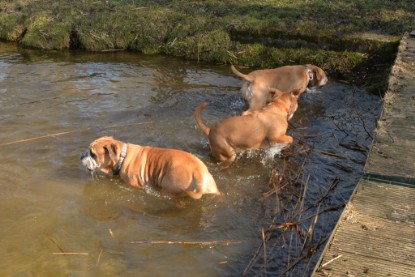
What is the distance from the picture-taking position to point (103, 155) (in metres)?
6.04

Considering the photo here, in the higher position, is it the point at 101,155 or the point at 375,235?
Answer: the point at 375,235

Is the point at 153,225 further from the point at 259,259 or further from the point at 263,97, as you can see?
the point at 263,97

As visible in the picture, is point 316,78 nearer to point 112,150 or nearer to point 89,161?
point 112,150

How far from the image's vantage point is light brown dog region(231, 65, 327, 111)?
8.45 meters

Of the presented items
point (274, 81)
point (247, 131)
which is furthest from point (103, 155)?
point (274, 81)

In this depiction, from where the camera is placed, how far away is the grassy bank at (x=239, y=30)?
1117cm

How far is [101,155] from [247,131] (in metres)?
2.15

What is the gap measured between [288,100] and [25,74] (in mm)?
6774

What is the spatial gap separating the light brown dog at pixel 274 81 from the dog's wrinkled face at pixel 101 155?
10.2 feet

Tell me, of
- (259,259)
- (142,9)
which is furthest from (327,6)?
(259,259)

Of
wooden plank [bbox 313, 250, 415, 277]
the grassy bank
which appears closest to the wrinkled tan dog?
wooden plank [bbox 313, 250, 415, 277]

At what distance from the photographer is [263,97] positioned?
851 cm

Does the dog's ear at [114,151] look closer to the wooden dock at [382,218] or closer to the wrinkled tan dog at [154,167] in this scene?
the wrinkled tan dog at [154,167]

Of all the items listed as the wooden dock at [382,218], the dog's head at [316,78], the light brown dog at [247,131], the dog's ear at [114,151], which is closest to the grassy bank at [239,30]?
the dog's head at [316,78]
